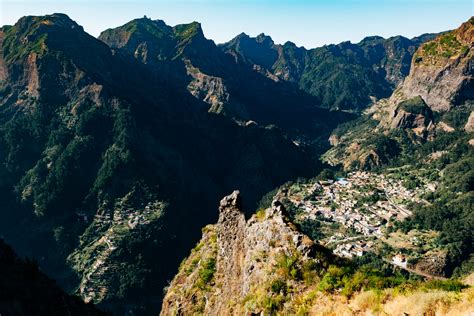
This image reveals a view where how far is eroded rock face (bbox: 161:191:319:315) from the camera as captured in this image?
29.0m

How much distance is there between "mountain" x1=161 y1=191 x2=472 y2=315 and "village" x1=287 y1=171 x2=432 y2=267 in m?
88.4

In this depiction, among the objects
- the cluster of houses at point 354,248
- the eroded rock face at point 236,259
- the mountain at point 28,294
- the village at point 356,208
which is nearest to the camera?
the eroded rock face at point 236,259

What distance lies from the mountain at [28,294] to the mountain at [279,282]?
1026cm

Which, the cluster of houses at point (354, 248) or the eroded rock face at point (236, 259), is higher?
the eroded rock face at point (236, 259)

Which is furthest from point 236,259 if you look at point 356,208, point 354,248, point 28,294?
point 356,208

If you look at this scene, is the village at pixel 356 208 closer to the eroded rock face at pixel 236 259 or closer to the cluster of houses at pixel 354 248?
the cluster of houses at pixel 354 248

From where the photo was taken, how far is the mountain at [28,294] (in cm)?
3397

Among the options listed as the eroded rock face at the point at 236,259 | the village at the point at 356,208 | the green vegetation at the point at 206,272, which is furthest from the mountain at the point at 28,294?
the village at the point at 356,208

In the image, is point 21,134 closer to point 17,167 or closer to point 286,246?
point 17,167

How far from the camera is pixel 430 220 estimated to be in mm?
139750

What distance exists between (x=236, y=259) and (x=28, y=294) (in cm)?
1953

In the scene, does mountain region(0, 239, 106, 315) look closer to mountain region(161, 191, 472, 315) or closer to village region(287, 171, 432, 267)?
mountain region(161, 191, 472, 315)

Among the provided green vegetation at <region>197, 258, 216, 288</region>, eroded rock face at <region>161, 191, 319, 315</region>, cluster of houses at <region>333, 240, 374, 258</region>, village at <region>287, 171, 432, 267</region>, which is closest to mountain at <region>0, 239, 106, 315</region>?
eroded rock face at <region>161, 191, 319, 315</region>

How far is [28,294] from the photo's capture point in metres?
36.2
